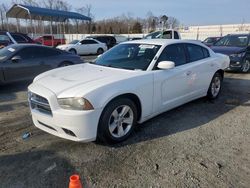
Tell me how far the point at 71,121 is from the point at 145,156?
1.14m

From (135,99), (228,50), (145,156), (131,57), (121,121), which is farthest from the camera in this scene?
(228,50)

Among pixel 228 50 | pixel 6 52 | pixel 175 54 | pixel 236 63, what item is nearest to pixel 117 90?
pixel 175 54

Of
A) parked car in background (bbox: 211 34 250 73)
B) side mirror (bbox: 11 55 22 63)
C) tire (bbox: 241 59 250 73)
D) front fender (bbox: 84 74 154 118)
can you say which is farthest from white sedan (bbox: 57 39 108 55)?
front fender (bbox: 84 74 154 118)

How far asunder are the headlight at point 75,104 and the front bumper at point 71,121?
53 mm

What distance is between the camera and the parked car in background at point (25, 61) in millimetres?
7234

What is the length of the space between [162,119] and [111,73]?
1.52 meters

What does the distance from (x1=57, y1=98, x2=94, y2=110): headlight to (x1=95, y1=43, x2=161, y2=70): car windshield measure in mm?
1320

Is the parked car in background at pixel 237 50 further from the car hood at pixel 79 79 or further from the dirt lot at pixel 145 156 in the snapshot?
the car hood at pixel 79 79

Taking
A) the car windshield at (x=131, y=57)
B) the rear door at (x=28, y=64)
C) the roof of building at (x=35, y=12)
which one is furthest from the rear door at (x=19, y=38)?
the car windshield at (x=131, y=57)

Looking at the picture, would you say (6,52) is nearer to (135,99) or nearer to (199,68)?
(135,99)

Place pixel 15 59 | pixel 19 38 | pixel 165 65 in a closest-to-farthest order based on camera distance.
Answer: pixel 165 65 → pixel 15 59 → pixel 19 38

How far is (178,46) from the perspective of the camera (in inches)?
200

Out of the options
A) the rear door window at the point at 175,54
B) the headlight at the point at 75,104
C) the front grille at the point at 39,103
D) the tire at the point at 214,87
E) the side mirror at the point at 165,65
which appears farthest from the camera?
the tire at the point at 214,87

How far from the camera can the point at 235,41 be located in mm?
11359
